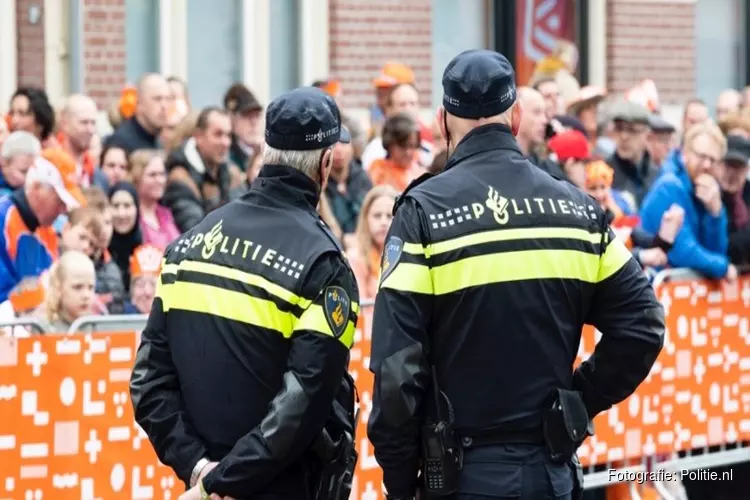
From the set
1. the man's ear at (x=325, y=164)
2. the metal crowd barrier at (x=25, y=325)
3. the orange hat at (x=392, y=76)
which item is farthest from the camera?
the orange hat at (x=392, y=76)

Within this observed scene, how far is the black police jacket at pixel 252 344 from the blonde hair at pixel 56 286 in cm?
264

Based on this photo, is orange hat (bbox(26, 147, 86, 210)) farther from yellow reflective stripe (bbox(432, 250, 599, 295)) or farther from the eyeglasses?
yellow reflective stripe (bbox(432, 250, 599, 295))

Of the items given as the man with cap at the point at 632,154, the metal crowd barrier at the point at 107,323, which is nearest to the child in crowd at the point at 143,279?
the metal crowd barrier at the point at 107,323

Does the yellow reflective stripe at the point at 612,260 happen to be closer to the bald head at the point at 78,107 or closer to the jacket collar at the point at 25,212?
the jacket collar at the point at 25,212

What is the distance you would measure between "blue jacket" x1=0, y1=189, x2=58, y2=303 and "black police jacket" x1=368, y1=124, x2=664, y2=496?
155 inches

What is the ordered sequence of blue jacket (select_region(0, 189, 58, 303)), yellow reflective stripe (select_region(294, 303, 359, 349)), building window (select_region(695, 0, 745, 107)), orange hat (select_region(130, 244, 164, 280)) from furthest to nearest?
building window (select_region(695, 0, 745, 107)) < orange hat (select_region(130, 244, 164, 280)) < blue jacket (select_region(0, 189, 58, 303)) < yellow reflective stripe (select_region(294, 303, 359, 349))

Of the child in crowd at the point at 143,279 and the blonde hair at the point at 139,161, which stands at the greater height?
the blonde hair at the point at 139,161

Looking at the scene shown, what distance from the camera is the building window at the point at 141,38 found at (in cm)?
1288

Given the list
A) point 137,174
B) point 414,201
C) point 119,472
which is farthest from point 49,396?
point 137,174

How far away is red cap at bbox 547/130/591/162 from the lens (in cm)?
925

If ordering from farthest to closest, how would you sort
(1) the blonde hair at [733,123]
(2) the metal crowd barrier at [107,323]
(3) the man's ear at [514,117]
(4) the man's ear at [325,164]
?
1. (1) the blonde hair at [733,123]
2. (2) the metal crowd barrier at [107,323]
3. (3) the man's ear at [514,117]
4. (4) the man's ear at [325,164]

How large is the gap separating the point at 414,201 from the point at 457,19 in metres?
11.1

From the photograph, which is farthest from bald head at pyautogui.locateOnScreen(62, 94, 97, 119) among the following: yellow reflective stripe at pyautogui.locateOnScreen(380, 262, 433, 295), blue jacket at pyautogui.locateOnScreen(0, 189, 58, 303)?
yellow reflective stripe at pyautogui.locateOnScreen(380, 262, 433, 295)

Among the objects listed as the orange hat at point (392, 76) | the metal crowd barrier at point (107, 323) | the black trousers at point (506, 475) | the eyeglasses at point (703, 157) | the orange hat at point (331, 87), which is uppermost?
the orange hat at point (392, 76)
